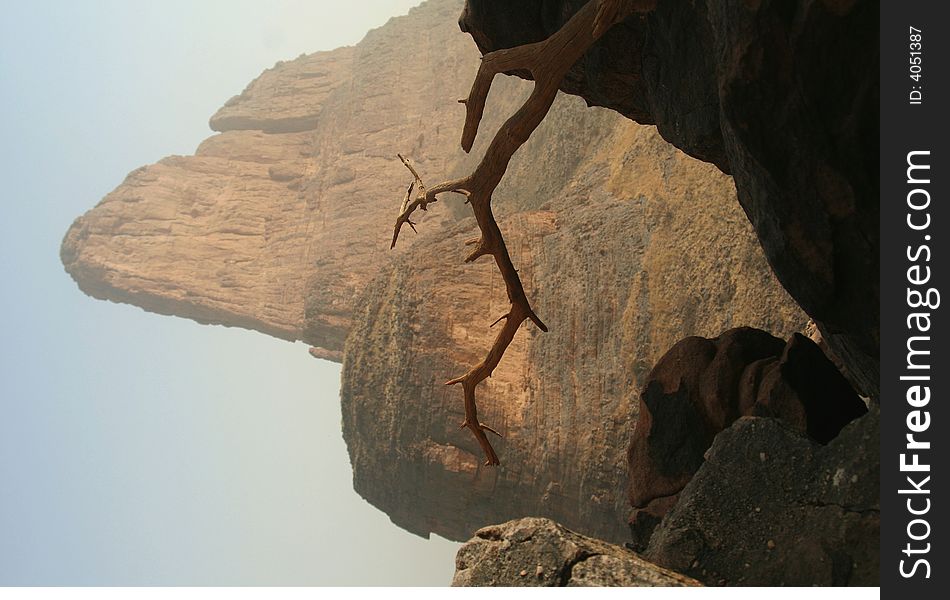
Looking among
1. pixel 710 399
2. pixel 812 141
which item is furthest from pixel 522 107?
pixel 710 399

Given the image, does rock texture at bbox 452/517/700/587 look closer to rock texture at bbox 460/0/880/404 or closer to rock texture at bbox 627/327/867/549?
rock texture at bbox 460/0/880/404

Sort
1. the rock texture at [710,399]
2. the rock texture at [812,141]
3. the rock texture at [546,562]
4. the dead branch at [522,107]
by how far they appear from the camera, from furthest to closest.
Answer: the rock texture at [710,399] < the dead branch at [522,107] < the rock texture at [546,562] < the rock texture at [812,141]

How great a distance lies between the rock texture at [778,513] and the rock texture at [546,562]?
12.8 inches

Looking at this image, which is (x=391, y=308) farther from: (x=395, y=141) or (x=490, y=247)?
(x=395, y=141)

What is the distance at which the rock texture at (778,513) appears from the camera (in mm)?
4164

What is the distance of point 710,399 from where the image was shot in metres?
6.50

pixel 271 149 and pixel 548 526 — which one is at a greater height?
pixel 271 149

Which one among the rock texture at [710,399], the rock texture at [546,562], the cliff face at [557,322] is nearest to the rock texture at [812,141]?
the rock texture at [710,399]

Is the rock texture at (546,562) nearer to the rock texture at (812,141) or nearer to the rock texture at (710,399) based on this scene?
the rock texture at (812,141)

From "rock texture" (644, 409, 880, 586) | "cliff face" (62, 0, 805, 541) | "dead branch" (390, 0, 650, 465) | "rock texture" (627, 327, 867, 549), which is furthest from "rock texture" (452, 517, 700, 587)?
"cliff face" (62, 0, 805, 541)

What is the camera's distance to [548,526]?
15.3ft
